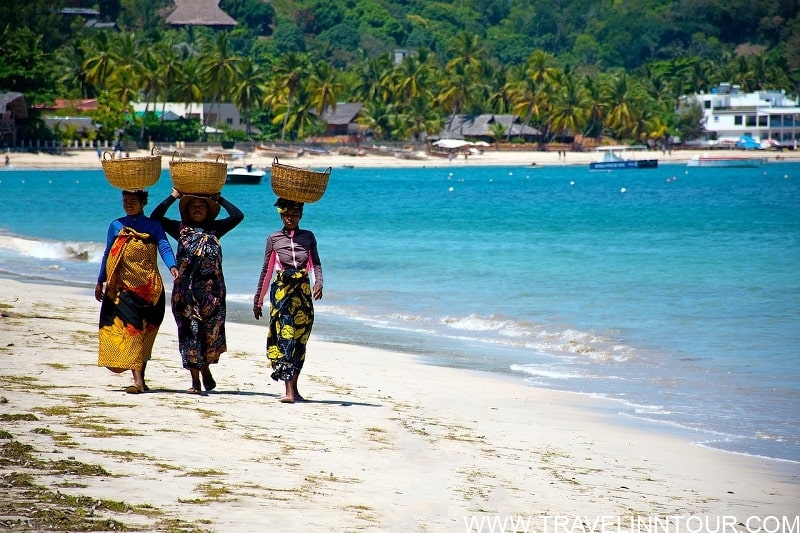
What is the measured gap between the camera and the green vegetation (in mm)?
89938

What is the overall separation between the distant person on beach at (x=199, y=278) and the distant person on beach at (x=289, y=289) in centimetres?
31

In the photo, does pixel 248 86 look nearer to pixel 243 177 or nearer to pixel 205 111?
pixel 205 111

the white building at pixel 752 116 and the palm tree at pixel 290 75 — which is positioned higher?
the palm tree at pixel 290 75

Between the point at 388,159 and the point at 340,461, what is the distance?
93.1m

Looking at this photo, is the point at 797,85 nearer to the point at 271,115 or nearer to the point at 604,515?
the point at 271,115

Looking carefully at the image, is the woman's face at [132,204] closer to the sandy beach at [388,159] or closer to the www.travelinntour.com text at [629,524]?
the www.travelinntour.com text at [629,524]

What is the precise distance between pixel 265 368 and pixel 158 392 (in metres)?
2.11

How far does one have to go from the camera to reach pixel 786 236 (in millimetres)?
35156

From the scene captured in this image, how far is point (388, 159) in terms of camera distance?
325 feet

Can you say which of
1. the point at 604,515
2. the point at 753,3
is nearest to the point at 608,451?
the point at 604,515

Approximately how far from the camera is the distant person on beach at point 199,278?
26.2 ft

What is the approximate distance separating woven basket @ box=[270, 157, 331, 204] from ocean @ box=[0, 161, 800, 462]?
3.14 metres

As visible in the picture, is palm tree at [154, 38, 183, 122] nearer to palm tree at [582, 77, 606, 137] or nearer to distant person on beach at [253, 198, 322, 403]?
palm tree at [582, 77, 606, 137]

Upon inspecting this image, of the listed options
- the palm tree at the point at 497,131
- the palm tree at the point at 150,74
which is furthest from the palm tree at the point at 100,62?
the palm tree at the point at 497,131
